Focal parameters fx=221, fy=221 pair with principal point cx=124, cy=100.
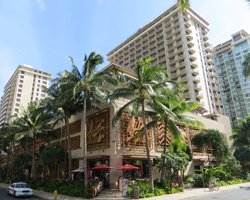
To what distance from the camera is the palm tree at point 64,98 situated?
25.3 metres

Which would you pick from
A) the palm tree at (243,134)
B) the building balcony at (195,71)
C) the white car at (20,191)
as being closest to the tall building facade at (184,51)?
the building balcony at (195,71)

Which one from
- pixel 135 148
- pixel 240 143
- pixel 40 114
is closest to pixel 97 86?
pixel 135 148

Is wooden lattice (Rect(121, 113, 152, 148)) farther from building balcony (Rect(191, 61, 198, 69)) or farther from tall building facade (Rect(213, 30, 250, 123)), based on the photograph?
tall building facade (Rect(213, 30, 250, 123))

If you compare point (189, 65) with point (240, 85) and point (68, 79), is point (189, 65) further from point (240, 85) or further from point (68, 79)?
point (68, 79)

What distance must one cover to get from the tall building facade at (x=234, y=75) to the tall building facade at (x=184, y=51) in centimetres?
2894

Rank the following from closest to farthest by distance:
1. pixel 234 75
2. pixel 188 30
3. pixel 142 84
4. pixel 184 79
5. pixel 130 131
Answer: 1. pixel 142 84
2. pixel 130 131
3. pixel 184 79
4. pixel 188 30
5. pixel 234 75

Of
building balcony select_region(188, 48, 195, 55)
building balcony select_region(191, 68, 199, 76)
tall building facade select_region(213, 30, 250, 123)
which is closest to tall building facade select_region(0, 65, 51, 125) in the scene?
building balcony select_region(188, 48, 195, 55)

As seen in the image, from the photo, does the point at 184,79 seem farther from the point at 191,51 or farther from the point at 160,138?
the point at 160,138

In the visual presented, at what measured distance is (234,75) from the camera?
107 m

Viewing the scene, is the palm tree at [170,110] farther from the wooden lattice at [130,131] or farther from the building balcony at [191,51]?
the building balcony at [191,51]

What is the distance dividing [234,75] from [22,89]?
104046 mm

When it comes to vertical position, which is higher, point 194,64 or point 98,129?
point 194,64

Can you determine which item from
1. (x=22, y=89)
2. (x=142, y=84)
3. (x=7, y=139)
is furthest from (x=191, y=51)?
(x=22, y=89)

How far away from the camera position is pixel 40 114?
3403 cm
